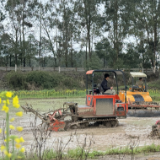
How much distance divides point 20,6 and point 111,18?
13700 mm

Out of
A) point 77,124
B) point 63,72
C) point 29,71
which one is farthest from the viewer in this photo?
point 63,72

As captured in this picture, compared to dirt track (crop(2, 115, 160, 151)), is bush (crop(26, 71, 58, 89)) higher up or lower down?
higher up

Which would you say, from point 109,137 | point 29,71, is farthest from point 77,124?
point 29,71

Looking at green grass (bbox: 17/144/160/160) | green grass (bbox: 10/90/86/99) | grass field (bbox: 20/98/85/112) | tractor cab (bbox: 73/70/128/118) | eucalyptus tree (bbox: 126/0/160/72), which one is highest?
eucalyptus tree (bbox: 126/0/160/72)

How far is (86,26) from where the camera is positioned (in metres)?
46.1

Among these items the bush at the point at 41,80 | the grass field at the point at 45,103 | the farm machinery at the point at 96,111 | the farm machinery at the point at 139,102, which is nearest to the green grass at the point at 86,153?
the farm machinery at the point at 96,111

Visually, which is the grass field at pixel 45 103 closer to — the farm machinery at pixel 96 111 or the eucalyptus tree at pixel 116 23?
the farm machinery at pixel 96 111

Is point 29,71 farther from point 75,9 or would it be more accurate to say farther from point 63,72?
point 75,9

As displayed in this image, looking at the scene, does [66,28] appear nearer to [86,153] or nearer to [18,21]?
[18,21]

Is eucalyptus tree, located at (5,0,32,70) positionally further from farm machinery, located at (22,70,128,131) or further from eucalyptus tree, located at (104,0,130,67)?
farm machinery, located at (22,70,128,131)

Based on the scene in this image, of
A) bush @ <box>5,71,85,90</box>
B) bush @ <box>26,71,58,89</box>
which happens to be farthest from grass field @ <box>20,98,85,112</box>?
bush @ <box>26,71,58,89</box>

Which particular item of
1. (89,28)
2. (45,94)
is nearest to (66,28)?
(89,28)

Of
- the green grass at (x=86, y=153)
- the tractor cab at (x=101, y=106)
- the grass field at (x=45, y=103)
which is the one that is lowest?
the grass field at (x=45, y=103)

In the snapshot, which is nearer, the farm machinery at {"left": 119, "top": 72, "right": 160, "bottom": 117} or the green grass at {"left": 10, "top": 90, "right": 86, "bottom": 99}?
the farm machinery at {"left": 119, "top": 72, "right": 160, "bottom": 117}
